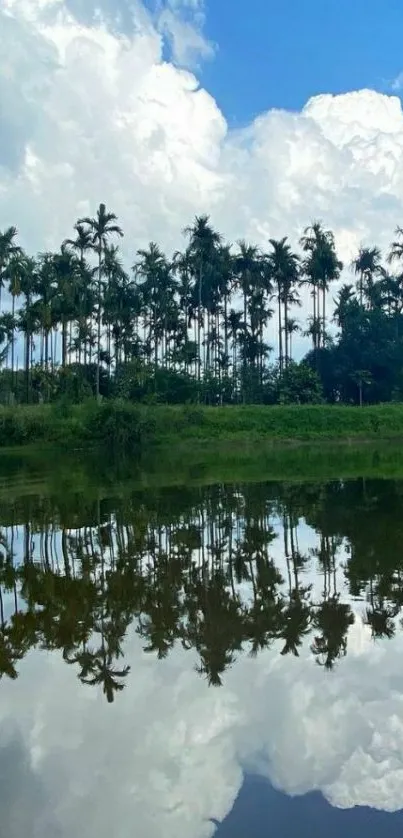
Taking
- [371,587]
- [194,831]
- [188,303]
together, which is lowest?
[194,831]

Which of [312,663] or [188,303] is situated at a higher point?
[188,303]

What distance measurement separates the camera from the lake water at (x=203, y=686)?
5133mm

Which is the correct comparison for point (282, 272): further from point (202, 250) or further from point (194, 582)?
point (194, 582)

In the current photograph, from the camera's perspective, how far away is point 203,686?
23.7 ft

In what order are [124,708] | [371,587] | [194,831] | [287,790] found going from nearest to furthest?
[194,831] → [287,790] → [124,708] → [371,587]

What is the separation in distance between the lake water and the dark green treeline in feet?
0.14

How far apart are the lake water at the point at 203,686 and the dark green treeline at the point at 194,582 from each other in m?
0.04

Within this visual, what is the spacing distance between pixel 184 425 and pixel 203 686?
46.5 metres

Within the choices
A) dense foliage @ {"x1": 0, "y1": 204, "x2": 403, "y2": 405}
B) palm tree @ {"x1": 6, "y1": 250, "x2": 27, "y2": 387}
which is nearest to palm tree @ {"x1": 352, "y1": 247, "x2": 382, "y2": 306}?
dense foliage @ {"x1": 0, "y1": 204, "x2": 403, "y2": 405}

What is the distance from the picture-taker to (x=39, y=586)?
1110cm

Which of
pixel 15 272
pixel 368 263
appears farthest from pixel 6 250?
pixel 368 263

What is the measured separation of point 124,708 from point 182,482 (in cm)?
1949

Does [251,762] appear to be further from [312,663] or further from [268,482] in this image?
[268,482]

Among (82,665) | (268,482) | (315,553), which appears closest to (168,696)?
(82,665)
